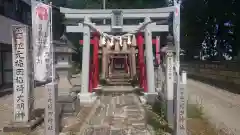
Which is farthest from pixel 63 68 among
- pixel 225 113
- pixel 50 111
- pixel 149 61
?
pixel 225 113

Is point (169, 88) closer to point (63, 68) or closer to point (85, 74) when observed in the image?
point (63, 68)

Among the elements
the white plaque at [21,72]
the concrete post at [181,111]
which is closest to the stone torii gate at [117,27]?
the white plaque at [21,72]

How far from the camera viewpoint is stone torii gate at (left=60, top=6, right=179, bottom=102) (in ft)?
37.0

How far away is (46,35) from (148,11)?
7347mm

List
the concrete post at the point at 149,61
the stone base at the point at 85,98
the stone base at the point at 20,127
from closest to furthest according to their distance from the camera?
the stone base at the point at 20,127 → the stone base at the point at 85,98 → the concrete post at the point at 149,61

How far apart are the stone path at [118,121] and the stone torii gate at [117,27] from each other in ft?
6.05

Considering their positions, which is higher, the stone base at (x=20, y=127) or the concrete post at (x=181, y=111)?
the concrete post at (x=181, y=111)

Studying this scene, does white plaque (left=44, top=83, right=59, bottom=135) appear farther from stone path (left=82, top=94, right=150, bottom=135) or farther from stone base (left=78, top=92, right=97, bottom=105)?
stone base (left=78, top=92, right=97, bottom=105)

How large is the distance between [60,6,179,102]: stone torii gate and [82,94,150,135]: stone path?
1.84 metres

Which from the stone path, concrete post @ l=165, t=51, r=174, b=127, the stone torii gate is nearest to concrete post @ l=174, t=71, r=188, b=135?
the stone path

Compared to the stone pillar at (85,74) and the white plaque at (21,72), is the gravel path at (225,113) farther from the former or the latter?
the white plaque at (21,72)

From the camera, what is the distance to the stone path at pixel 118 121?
635 centimetres

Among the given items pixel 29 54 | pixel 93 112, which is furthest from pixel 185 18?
pixel 29 54

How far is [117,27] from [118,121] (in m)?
6.09
